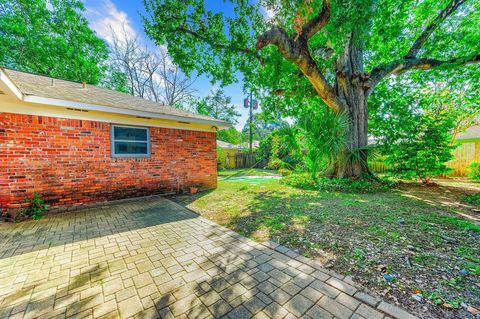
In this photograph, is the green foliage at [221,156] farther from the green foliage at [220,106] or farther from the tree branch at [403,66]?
the tree branch at [403,66]

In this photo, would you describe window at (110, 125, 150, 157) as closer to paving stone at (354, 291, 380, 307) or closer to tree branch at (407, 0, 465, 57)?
paving stone at (354, 291, 380, 307)

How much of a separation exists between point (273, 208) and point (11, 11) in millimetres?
19401

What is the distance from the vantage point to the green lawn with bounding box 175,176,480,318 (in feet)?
5.79

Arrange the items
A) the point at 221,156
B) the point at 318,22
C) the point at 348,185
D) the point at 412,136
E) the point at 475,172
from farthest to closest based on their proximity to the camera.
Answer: the point at 221,156
the point at 475,172
the point at 412,136
the point at 348,185
the point at 318,22

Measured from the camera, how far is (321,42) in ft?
22.8

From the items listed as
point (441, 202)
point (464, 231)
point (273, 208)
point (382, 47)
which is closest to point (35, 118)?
point (273, 208)

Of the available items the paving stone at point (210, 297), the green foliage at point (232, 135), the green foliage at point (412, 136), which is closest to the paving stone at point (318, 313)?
the paving stone at point (210, 297)

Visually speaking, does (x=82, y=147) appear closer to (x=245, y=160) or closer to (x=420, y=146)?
(x=420, y=146)

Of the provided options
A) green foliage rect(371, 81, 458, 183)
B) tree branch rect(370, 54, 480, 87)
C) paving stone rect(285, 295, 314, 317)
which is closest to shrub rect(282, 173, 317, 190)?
green foliage rect(371, 81, 458, 183)

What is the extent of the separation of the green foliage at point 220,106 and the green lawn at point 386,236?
23652 mm

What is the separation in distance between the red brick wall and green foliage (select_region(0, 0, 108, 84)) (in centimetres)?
1239

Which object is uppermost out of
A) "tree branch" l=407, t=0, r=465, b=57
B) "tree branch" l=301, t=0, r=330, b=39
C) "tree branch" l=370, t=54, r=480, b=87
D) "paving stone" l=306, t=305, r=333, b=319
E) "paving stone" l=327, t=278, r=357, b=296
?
"tree branch" l=407, t=0, r=465, b=57

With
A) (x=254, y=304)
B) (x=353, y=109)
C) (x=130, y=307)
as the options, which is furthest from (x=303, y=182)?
(x=130, y=307)

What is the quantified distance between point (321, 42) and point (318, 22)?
203 centimetres
